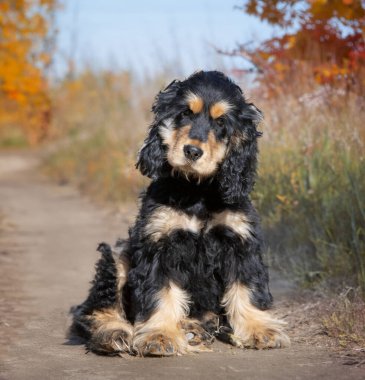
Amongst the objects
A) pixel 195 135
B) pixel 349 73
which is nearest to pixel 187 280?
pixel 195 135

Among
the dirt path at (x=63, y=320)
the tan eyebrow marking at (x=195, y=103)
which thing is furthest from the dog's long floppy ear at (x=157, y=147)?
the dirt path at (x=63, y=320)

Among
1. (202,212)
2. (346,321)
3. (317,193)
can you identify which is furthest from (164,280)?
(317,193)

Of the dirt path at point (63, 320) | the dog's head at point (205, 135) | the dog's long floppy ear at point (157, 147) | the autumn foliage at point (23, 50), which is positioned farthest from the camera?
the autumn foliage at point (23, 50)

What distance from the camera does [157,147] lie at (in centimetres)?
456

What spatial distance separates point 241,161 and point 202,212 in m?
0.39

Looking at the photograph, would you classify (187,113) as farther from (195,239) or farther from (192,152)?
(195,239)

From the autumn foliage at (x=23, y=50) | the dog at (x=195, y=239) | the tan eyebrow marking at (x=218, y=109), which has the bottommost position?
the dog at (x=195, y=239)

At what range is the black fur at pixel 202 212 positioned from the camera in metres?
4.38

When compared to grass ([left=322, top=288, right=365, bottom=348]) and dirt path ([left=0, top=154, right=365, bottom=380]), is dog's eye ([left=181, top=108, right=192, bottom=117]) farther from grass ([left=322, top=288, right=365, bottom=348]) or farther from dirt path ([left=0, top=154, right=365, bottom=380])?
grass ([left=322, top=288, right=365, bottom=348])

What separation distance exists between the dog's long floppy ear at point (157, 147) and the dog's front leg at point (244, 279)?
44cm

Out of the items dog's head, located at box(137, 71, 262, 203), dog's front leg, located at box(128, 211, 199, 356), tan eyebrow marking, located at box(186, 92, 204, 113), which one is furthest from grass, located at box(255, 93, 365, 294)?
tan eyebrow marking, located at box(186, 92, 204, 113)

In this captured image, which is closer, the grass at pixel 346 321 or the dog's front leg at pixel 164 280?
the dog's front leg at pixel 164 280

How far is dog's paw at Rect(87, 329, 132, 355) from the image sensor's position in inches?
172

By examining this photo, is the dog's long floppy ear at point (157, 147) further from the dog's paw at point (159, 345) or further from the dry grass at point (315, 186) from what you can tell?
the dry grass at point (315, 186)
